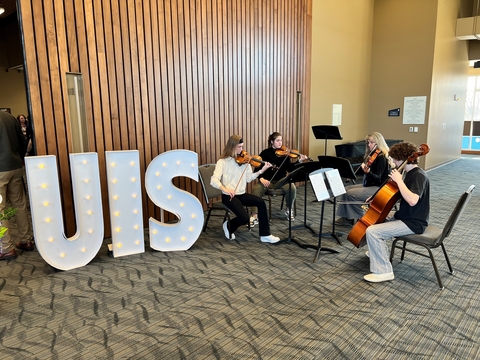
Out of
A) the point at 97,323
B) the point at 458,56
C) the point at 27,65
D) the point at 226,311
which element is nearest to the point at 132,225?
the point at 97,323

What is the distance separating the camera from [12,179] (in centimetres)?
422

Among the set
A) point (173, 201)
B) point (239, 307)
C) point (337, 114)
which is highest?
point (337, 114)

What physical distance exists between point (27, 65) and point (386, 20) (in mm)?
9332

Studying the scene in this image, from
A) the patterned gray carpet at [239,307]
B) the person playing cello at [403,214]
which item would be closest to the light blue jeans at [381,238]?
the person playing cello at [403,214]

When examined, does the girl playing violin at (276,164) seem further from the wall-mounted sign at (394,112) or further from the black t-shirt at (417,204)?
the wall-mounted sign at (394,112)

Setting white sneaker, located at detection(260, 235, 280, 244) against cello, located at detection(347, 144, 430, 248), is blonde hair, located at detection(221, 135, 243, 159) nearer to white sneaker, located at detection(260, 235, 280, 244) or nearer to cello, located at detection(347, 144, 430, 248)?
white sneaker, located at detection(260, 235, 280, 244)

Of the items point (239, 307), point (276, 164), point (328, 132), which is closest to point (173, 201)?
point (239, 307)

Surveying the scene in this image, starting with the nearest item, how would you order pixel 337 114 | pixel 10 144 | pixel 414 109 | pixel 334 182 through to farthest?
pixel 334 182
pixel 10 144
pixel 337 114
pixel 414 109

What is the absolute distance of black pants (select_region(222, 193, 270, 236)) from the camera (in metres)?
4.45

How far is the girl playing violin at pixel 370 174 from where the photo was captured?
461 cm

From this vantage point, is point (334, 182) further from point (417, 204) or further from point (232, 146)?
point (232, 146)

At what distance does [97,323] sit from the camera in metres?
2.76

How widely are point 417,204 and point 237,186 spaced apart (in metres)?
2.15

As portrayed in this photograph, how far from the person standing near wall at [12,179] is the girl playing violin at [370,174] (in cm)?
396
